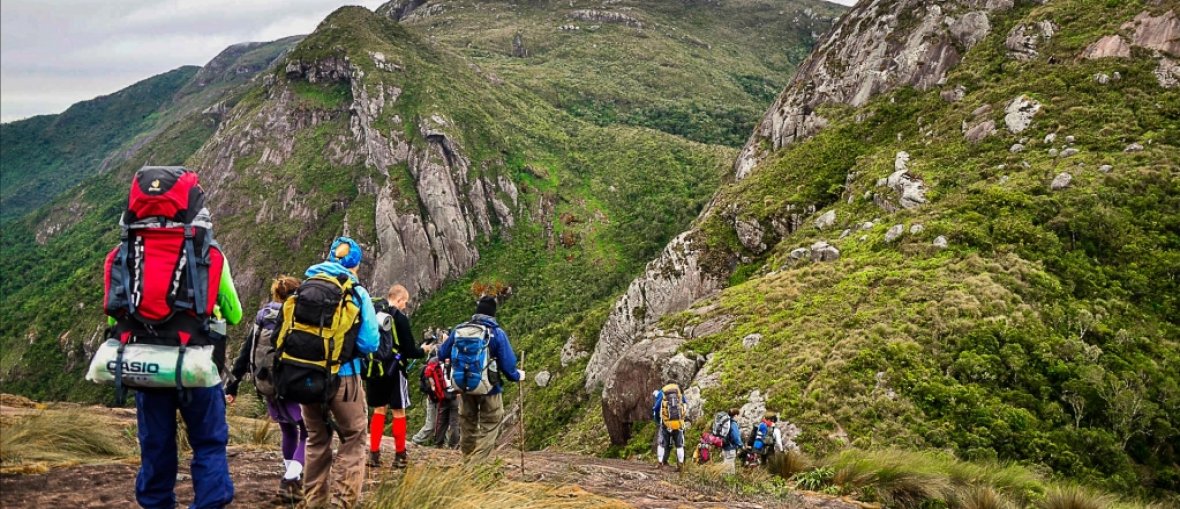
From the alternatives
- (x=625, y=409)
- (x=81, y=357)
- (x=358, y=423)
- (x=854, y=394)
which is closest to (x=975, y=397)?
(x=854, y=394)

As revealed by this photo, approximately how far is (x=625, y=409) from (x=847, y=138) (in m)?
21.1

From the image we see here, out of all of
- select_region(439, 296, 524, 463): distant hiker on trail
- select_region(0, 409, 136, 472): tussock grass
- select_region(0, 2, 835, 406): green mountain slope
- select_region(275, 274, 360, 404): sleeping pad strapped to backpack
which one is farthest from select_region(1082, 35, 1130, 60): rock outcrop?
select_region(0, 2, 835, 406): green mountain slope

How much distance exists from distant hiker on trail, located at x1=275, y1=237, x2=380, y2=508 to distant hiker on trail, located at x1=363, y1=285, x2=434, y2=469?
182 centimetres

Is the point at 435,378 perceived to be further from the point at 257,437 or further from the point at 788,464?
the point at 788,464

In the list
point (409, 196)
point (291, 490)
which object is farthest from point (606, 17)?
point (291, 490)

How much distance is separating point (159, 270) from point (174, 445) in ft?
4.52

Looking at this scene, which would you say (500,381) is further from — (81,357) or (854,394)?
(81,357)

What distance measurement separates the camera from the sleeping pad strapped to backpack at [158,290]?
3.76m

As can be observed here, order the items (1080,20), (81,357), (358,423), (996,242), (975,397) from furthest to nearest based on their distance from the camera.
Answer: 1. (81,357)
2. (1080,20)
3. (996,242)
4. (975,397)
5. (358,423)

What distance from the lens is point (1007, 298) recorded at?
1556 centimetres

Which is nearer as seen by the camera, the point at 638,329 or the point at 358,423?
the point at 358,423

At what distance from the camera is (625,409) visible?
19.1 metres

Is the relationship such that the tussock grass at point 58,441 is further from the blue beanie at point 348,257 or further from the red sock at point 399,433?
the blue beanie at point 348,257

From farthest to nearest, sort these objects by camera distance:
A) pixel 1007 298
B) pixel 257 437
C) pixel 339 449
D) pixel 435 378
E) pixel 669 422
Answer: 1. pixel 1007 298
2. pixel 669 422
3. pixel 435 378
4. pixel 257 437
5. pixel 339 449
